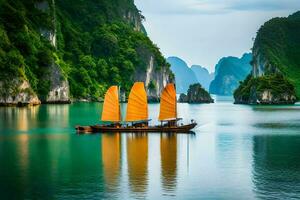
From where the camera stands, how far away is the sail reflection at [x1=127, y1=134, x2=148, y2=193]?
3425 cm

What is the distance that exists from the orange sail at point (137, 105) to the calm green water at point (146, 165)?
4161 millimetres

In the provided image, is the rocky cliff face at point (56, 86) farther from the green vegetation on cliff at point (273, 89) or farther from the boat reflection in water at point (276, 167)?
the boat reflection in water at point (276, 167)

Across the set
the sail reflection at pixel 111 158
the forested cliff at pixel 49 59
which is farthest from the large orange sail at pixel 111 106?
the forested cliff at pixel 49 59

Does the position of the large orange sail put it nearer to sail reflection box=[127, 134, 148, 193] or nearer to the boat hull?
the boat hull

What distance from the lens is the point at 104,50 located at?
199625mm

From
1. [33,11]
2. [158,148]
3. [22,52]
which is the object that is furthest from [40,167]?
[33,11]

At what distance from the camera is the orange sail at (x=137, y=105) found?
65375 mm

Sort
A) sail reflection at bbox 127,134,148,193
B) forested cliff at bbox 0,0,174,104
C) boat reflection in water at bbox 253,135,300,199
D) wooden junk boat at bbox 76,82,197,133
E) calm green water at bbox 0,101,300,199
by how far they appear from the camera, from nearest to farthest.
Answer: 1. calm green water at bbox 0,101,300,199
2. boat reflection in water at bbox 253,135,300,199
3. sail reflection at bbox 127,134,148,193
4. wooden junk boat at bbox 76,82,197,133
5. forested cliff at bbox 0,0,174,104

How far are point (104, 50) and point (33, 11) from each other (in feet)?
158

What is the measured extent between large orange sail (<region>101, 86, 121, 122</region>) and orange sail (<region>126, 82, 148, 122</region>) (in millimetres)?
1750

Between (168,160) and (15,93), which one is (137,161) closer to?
(168,160)

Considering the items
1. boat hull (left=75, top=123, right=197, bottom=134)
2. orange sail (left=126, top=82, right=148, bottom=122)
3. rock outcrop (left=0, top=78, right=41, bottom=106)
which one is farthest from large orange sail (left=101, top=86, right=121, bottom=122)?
rock outcrop (left=0, top=78, right=41, bottom=106)

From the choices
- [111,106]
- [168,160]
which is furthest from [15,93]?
[168,160]

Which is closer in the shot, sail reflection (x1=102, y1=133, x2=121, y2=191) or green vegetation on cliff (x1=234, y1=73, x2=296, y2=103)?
sail reflection (x1=102, y1=133, x2=121, y2=191)
